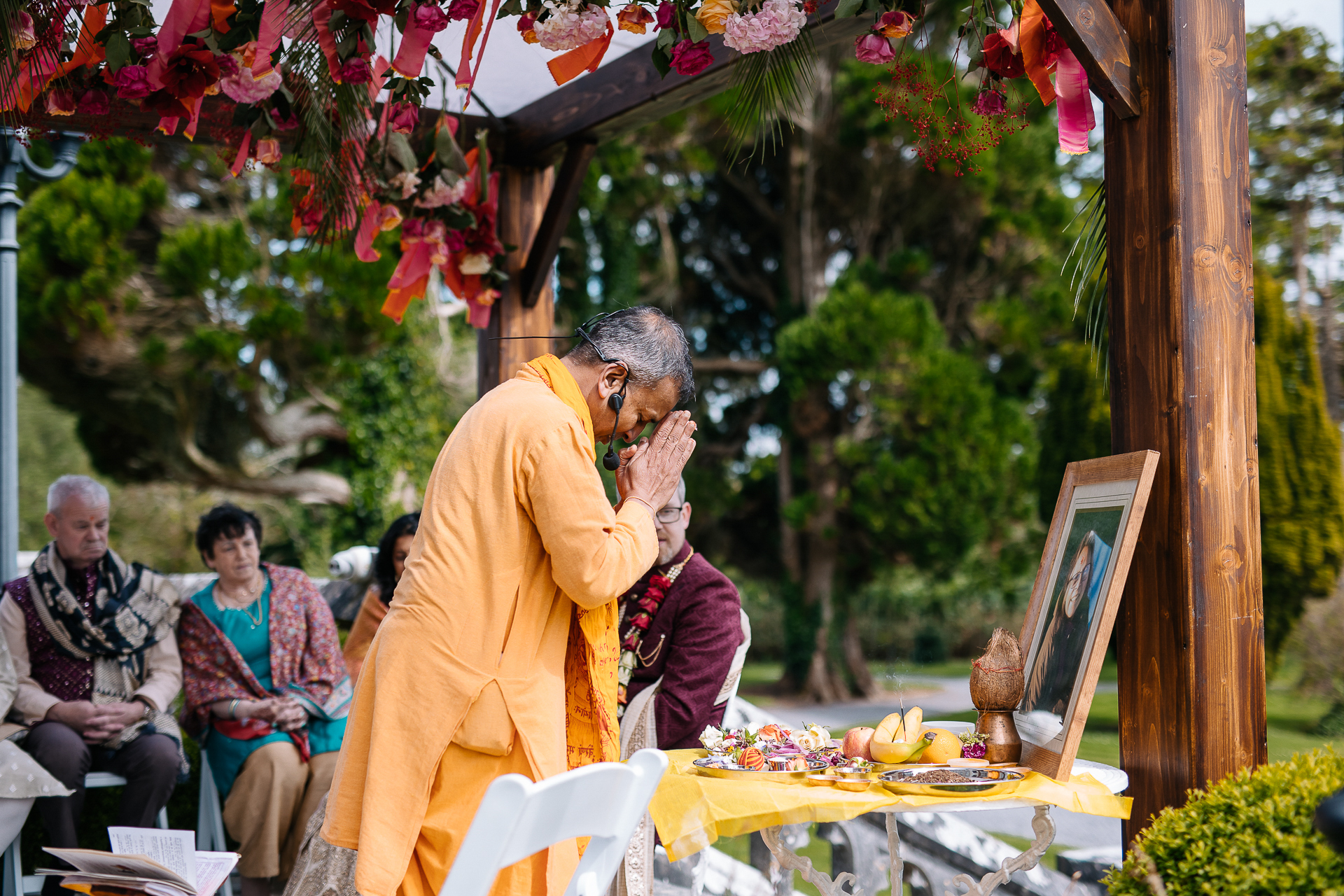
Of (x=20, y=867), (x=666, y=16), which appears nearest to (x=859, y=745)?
(x=666, y=16)

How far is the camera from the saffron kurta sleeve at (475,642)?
6.52ft

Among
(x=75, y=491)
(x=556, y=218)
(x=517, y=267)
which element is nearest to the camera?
(x=75, y=491)

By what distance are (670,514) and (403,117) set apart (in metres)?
1.41

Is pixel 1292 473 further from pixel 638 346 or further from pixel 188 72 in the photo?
pixel 188 72

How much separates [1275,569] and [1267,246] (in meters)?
8.80

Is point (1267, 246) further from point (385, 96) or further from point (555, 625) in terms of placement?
point (555, 625)

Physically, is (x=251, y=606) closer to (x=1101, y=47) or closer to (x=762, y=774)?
(x=762, y=774)

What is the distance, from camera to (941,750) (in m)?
2.26

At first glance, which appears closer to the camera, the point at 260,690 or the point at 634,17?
the point at 634,17

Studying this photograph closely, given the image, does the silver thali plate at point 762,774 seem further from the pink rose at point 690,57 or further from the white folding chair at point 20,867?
the white folding chair at point 20,867

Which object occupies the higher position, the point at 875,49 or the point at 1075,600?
the point at 875,49

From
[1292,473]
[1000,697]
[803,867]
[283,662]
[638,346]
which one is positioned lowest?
[803,867]

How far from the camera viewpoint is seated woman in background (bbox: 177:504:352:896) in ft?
12.7

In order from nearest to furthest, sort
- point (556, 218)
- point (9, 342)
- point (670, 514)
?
point (670, 514) < point (556, 218) < point (9, 342)
